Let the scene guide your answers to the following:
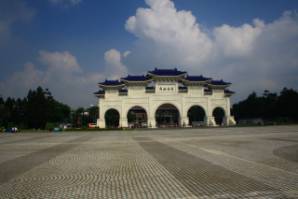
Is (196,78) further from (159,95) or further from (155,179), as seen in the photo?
(155,179)

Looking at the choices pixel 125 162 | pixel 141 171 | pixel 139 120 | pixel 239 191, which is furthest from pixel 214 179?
pixel 139 120

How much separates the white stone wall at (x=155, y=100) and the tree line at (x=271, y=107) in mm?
18557

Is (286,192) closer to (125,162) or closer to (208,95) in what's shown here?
(125,162)

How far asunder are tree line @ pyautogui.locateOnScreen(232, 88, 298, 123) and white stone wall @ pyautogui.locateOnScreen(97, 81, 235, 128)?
60.9 feet

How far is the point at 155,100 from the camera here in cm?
5447

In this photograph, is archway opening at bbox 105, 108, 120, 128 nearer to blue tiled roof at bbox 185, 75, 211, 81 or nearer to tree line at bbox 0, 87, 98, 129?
tree line at bbox 0, 87, 98, 129

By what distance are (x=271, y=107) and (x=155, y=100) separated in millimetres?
33100

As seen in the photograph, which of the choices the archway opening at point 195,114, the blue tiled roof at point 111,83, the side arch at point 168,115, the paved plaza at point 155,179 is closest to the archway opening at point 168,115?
the side arch at point 168,115

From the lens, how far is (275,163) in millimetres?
8180

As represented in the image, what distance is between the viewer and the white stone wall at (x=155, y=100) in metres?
54.4

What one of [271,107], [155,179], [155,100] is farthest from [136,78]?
[155,179]

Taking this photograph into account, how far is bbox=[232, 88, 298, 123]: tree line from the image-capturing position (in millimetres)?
61125

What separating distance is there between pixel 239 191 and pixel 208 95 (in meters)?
52.8

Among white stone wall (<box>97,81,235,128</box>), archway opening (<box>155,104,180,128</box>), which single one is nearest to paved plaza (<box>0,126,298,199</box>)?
white stone wall (<box>97,81,235,128</box>)
